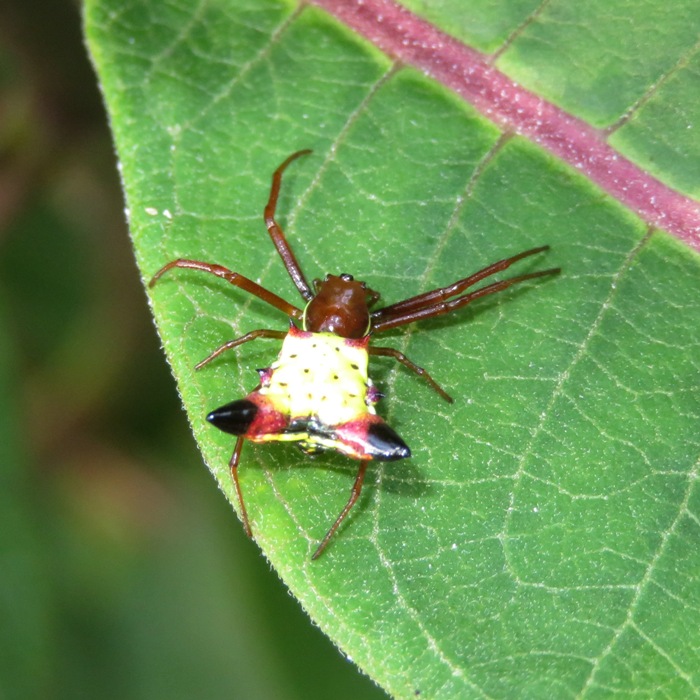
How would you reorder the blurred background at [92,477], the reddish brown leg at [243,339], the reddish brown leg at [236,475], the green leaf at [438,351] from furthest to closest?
1. the blurred background at [92,477]
2. the reddish brown leg at [243,339]
3. the reddish brown leg at [236,475]
4. the green leaf at [438,351]

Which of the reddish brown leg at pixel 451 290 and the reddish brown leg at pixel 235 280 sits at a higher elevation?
the reddish brown leg at pixel 451 290

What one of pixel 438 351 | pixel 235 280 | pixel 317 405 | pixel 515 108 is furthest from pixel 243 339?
pixel 515 108

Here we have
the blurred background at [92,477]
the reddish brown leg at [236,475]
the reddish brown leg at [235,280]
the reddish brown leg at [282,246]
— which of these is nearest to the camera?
the reddish brown leg at [236,475]

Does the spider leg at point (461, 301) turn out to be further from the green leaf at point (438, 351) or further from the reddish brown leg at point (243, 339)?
the reddish brown leg at point (243, 339)

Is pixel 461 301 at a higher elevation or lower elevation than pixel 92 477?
higher

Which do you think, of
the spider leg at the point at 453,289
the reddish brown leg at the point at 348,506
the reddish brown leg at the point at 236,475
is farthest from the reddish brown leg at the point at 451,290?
the reddish brown leg at the point at 236,475

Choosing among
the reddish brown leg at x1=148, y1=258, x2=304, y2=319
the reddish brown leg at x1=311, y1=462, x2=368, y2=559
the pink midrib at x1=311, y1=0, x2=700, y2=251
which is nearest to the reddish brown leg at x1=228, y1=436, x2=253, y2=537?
the reddish brown leg at x1=311, y1=462, x2=368, y2=559

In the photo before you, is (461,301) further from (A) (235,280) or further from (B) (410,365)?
(A) (235,280)

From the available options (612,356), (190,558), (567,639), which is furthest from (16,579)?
(612,356)
